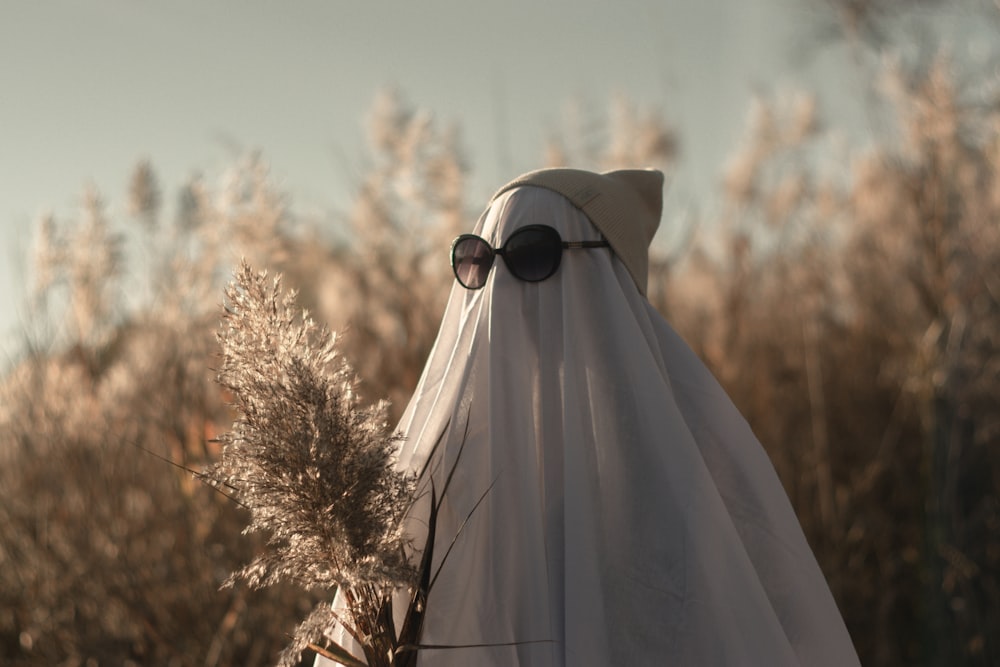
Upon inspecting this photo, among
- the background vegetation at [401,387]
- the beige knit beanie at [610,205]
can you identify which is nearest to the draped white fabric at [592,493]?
the beige knit beanie at [610,205]

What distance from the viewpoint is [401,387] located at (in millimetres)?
3062

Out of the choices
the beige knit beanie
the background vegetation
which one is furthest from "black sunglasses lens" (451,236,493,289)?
the background vegetation

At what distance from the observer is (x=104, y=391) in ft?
10.5

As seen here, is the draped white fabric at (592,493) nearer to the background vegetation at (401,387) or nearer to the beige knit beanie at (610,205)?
the beige knit beanie at (610,205)

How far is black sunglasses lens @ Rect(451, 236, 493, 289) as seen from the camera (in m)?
1.48

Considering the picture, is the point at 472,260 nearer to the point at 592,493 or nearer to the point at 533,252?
the point at 533,252

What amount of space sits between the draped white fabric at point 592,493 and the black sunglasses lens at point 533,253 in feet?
0.11

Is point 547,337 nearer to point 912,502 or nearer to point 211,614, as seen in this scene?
point 211,614

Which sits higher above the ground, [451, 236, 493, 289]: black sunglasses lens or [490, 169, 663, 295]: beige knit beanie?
[490, 169, 663, 295]: beige knit beanie

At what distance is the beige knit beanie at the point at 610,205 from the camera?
1.51 meters

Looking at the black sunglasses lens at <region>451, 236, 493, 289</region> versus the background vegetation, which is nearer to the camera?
the black sunglasses lens at <region>451, 236, 493, 289</region>

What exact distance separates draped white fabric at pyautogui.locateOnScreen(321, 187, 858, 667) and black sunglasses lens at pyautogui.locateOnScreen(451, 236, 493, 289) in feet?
0.11

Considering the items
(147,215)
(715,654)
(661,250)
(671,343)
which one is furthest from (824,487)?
(147,215)

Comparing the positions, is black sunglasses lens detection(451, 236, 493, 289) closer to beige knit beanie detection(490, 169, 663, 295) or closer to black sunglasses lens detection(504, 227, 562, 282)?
black sunglasses lens detection(504, 227, 562, 282)
